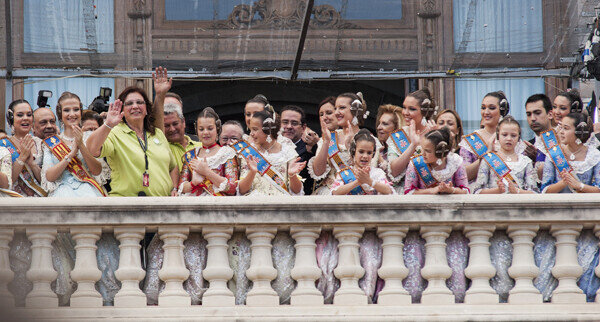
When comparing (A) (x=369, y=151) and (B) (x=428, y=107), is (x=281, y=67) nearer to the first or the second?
(B) (x=428, y=107)

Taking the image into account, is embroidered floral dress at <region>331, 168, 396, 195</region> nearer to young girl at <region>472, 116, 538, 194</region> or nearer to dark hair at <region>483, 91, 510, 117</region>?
young girl at <region>472, 116, 538, 194</region>

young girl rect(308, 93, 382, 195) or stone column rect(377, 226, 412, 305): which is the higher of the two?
young girl rect(308, 93, 382, 195)

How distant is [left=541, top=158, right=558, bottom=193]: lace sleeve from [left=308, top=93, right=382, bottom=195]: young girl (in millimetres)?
1276

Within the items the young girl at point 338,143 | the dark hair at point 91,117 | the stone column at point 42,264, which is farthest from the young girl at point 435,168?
the dark hair at point 91,117

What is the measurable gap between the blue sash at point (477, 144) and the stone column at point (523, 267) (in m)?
1.55

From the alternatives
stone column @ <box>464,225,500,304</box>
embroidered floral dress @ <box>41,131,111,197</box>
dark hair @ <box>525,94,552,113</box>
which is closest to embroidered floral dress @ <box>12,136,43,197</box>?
embroidered floral dress @ <box>41,131,111,197</box>

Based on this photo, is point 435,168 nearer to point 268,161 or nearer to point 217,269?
point 268,161

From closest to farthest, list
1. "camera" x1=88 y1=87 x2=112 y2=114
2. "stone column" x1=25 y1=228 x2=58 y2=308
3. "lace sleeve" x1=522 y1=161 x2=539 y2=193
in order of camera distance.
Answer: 1. "stone column" x1=25 y1=228 x2=58 y2=308
2. "lace sleeve" x1=522 y1=161 x2=539 y2=193
3. "camera" x1=88 y1=87 x2=112 y2=114

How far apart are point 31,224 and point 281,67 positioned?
16.9 feet

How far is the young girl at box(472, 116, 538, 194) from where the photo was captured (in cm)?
850

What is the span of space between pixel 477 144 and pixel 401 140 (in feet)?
2.13

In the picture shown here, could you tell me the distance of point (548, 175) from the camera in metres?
8.70

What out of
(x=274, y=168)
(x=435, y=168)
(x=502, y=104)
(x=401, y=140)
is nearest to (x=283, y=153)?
(x=274, y=168)

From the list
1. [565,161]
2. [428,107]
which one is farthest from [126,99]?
[565,161]
